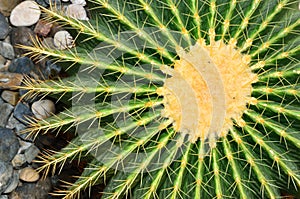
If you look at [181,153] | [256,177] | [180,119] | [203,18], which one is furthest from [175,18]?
[256,177]

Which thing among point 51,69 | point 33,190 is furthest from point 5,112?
point 33,190

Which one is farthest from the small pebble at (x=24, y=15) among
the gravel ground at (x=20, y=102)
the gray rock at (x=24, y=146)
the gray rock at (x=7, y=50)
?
the gray rock at (x=24, y=146)

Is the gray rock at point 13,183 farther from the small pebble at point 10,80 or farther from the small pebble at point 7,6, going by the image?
the small pebble at point 7,6

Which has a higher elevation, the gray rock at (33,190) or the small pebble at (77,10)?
the small pebble at (77,10)

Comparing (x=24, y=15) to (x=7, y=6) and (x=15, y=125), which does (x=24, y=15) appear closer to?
→ (x=7, y=6)

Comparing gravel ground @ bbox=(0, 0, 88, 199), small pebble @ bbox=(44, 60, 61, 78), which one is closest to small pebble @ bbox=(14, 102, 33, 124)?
gravel ground @ bbox=(0, 0, 88, 199)

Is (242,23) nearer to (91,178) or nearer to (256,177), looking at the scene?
(256,177)
